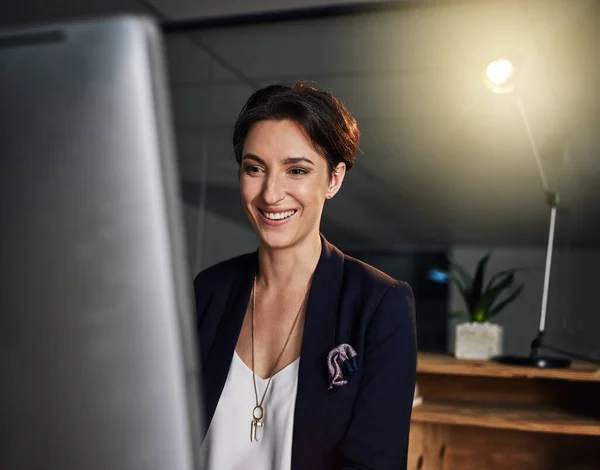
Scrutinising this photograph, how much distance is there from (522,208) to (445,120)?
0.51 metres

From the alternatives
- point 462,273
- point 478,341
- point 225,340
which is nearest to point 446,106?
point 462,273

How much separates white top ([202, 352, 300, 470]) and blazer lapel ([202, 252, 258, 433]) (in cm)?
3

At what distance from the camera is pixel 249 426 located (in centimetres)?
123

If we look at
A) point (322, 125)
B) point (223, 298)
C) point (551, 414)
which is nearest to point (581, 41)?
point (551, 414)

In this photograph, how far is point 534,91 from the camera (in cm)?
282

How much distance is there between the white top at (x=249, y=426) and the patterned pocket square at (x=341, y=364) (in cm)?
10

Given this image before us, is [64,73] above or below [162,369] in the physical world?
above

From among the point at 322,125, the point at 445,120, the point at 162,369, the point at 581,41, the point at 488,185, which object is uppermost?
the point at 581,41

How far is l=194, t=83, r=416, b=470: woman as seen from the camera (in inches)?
45.6

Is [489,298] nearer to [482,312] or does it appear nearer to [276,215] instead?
[482,312]

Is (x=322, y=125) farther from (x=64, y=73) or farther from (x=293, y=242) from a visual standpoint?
(x=64, y=73)

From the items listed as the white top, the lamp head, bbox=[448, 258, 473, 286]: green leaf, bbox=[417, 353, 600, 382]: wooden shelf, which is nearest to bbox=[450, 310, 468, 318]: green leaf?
bbox=[448, 258, 473, 286]: green leaf

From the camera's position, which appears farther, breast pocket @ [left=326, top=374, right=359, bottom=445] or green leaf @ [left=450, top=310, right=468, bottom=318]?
green leaf @ [left=450, top=310, right=468, bottom=318]

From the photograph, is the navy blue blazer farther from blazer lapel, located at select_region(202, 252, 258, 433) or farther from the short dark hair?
the short dark hair
